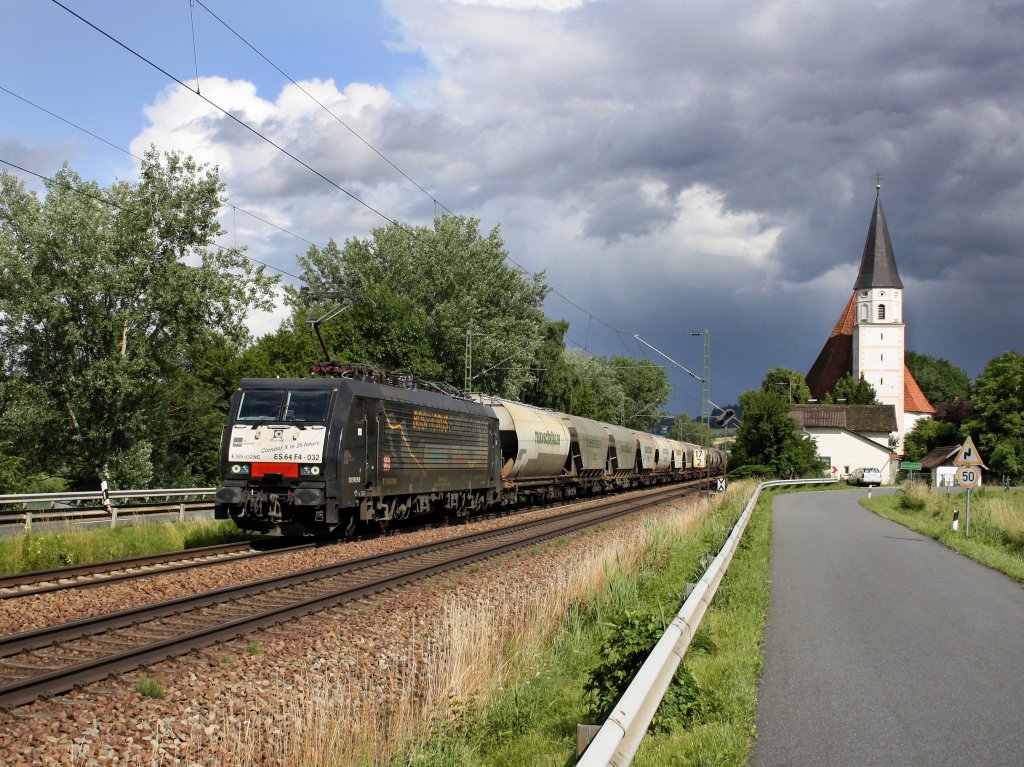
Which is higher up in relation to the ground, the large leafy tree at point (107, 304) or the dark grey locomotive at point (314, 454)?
the large leafy tree at point (107, 304)

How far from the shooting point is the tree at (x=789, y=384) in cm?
12694

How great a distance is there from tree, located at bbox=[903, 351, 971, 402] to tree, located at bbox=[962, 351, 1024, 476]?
70.9 m

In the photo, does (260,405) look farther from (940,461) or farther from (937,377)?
(937,377)

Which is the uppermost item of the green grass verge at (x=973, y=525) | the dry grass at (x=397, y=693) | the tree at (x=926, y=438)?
the tree at (x=926, y=438)

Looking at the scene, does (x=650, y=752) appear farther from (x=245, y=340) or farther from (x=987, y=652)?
(x=245, y=340)

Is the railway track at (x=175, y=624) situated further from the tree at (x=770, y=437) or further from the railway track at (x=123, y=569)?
the tree at (x=770, y=437)

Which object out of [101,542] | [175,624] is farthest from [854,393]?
[175,624]

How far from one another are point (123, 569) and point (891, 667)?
11.7m

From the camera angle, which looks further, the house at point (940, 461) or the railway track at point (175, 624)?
the house at point (940, 461)

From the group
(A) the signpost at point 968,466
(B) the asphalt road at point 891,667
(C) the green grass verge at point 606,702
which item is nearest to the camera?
(B) the asphalt road at point 891,667

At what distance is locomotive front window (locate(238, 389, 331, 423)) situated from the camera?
58.0 ft

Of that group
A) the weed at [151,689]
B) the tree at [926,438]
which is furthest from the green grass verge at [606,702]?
the tree at [926,438]

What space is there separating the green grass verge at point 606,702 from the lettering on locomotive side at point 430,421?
10.9 m

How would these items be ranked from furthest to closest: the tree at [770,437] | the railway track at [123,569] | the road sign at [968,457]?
1. the tree at [770,437]
2. the road sign at [968,457]
3. the railway track at [123,569]
